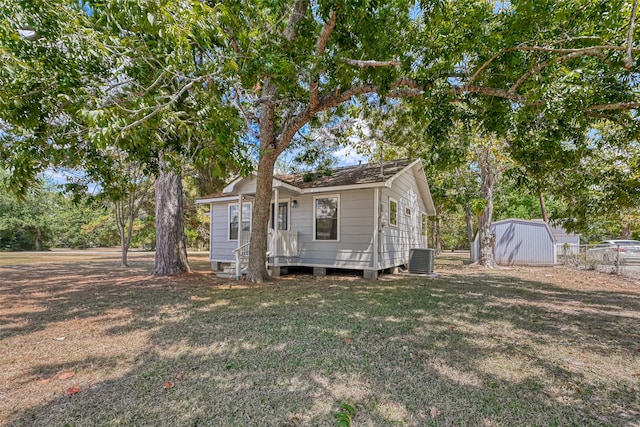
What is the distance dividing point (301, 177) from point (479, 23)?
7662 mm

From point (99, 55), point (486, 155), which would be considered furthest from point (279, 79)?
point (486, 155)

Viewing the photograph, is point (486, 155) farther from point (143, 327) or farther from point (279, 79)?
point (143, 327)

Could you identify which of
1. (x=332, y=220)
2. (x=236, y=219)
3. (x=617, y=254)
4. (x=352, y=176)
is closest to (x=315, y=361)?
(x=332, y=220)

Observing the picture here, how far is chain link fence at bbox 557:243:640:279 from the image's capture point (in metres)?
10.8

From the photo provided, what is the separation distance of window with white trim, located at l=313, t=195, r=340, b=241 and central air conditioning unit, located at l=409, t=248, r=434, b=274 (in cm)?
354

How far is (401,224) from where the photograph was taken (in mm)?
11672

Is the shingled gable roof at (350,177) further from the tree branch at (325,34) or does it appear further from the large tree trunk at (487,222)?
the large tree trunk at (487,222)

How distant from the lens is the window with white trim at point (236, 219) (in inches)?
457

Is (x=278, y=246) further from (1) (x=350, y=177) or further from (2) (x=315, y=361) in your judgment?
(2) (x=315, y=361)

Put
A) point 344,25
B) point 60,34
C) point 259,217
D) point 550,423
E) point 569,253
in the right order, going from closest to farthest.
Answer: point 550,423 < point 60,34 < point 344,25 < point 259,217 < point 569,253

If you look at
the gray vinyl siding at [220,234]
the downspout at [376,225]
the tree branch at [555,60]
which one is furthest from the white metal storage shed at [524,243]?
the gray vinyl siding at [220,234]

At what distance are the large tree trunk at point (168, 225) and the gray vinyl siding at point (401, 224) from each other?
249 inches

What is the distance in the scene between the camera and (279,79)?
5.04m

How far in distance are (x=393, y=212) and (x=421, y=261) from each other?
223cm
